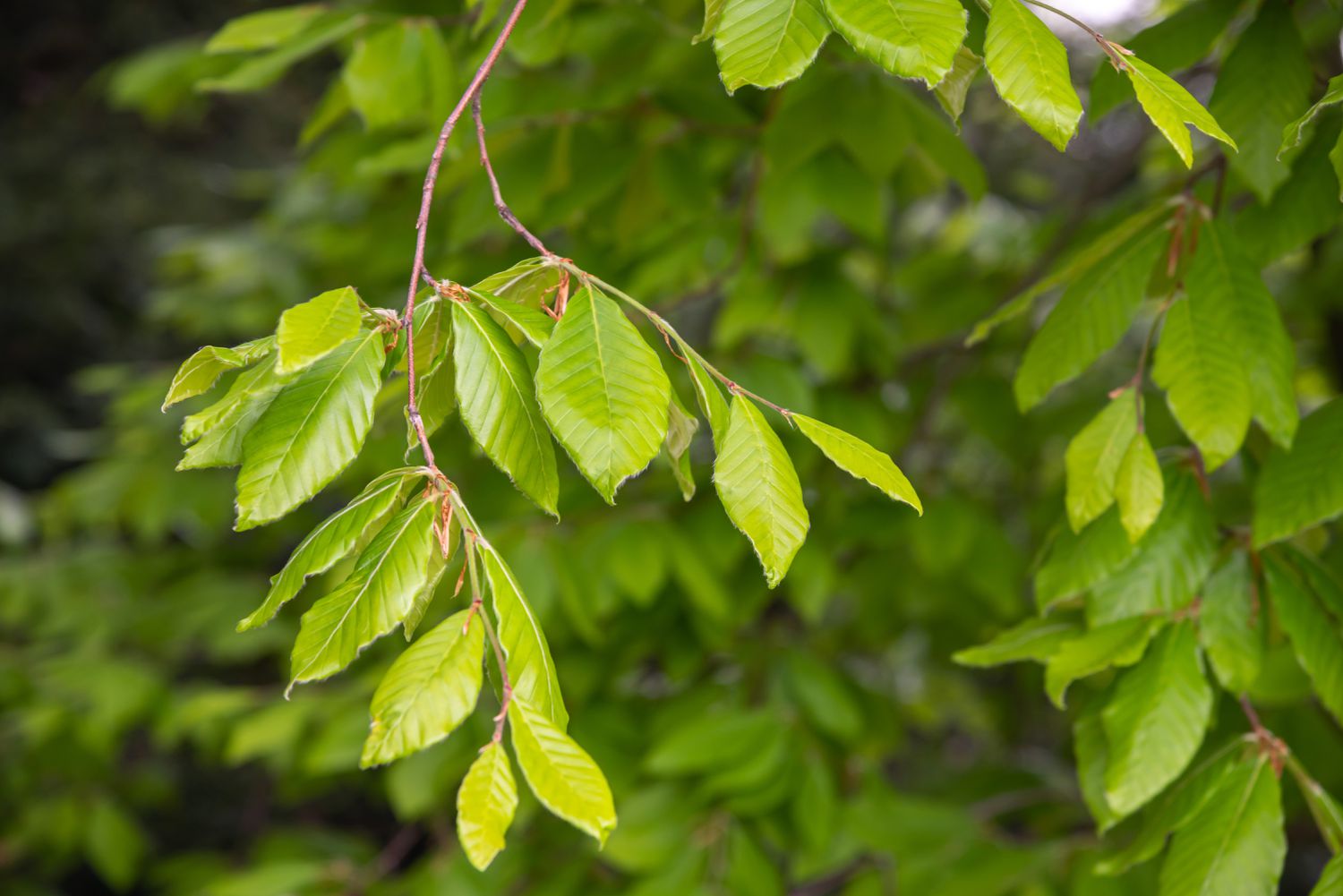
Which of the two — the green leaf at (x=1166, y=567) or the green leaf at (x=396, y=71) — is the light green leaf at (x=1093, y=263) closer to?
the green leaf at (x=1166, y=567)

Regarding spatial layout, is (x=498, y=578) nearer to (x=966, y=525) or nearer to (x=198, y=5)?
(x=966, y=525)

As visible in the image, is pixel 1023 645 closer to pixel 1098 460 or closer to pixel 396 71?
pixel 1098 460

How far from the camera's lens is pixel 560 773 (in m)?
0.54

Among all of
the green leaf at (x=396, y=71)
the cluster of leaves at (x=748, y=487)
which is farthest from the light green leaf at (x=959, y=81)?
the green leaf at (x=396, y=71)

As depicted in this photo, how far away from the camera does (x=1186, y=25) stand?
3.42ft

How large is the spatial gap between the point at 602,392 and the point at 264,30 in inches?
39.3

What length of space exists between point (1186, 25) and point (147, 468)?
2.22 m

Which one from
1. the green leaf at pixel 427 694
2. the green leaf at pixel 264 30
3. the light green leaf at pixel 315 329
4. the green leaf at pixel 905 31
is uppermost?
the green leaf at pixel 905 31

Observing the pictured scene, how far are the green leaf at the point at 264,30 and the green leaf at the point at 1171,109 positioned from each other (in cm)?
105

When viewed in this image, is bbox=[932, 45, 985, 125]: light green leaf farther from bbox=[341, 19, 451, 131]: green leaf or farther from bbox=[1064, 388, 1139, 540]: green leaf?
bbox=[341, 19, 451, 131]: green leaf

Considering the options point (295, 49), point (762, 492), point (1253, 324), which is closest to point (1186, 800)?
point (1253, 324)

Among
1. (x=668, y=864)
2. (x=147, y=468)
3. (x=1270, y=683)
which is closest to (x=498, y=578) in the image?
(x=1270, y=683)

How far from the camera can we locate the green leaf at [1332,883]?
2.56 ft

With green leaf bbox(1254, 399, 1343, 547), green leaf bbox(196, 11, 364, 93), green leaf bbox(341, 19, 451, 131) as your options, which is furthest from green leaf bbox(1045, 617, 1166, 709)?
green leaf bbox(196, 11, 364, 93)
